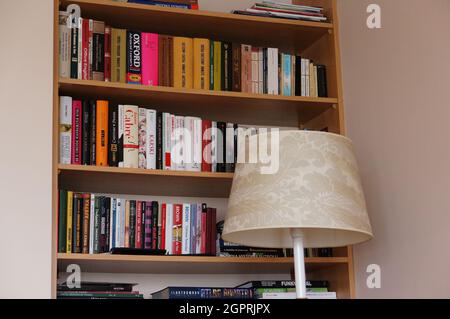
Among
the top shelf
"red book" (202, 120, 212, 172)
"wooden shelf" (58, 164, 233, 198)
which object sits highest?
the top shelf

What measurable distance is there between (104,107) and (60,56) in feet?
0.71

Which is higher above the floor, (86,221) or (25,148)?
(25,148)

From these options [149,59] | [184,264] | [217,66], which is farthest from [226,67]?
[184,264]

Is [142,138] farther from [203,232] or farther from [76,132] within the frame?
[203,232]

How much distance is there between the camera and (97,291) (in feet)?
7.55

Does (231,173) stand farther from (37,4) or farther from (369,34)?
(37,4)

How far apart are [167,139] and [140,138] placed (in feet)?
0.30

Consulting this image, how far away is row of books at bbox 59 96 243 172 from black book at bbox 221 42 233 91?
14 cm

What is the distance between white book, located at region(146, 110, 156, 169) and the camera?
244 cm

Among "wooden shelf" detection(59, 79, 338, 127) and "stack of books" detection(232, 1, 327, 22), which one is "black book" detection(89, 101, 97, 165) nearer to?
"wooden shelf" detection(59, 79, 338, 127)

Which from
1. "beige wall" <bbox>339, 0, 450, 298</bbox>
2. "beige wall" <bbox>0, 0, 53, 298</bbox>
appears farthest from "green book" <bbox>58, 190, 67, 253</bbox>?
"beige wall" <bbox>339, 0, 450, 298</bbox>

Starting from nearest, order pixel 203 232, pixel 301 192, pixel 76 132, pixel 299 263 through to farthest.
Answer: pixel 301 192
pixel 299 263
pixel 76 132
pixel 203 232

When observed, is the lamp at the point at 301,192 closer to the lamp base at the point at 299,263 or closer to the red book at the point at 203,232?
the lamp base at the point at 299,263
